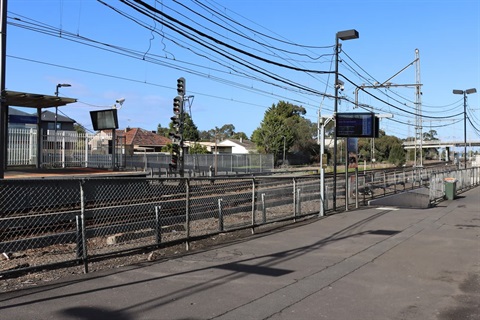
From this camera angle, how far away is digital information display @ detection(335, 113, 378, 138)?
17.0 m

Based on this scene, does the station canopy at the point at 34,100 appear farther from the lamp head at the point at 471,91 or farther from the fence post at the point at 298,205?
the lamp head at the point at 471,91

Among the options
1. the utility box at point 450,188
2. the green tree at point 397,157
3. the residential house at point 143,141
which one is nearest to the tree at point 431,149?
the green tree at point 397,157

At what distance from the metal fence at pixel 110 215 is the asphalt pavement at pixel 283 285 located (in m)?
0.91

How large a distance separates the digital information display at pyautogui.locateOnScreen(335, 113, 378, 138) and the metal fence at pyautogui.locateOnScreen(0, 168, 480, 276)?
2.68 meters

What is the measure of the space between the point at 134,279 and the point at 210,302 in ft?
5.20

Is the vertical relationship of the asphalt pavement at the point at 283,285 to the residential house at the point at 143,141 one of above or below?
below

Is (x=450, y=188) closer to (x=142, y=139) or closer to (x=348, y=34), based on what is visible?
(x=348, y=34)

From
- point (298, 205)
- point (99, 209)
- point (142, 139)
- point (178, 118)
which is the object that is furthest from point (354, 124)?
point (142, 139)

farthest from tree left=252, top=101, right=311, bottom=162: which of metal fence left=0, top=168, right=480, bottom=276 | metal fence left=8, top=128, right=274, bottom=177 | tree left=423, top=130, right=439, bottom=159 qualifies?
tree left=423, top=130, right=439, bottom=159

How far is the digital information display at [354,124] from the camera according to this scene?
1697 cm

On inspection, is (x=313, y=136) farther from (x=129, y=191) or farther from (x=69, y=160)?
(x=129, y=191)

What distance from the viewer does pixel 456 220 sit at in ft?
48.0

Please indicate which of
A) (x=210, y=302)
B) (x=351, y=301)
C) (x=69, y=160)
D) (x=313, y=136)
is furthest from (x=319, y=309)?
(x=313, y=136)

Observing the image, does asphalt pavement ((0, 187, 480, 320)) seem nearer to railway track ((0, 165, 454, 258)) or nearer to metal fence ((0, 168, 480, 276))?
metal fence ((0, 168, 480, 276))
